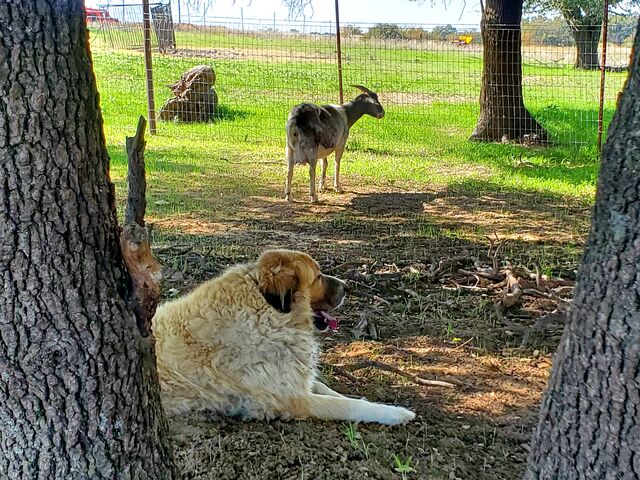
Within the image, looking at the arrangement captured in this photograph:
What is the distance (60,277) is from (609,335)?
1.65 m

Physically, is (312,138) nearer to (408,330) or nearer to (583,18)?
(408,330)

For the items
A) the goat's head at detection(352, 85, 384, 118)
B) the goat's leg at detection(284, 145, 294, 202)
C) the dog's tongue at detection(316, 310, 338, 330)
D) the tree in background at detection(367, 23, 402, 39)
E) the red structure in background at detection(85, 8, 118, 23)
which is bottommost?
the dog's tongue at detection(316, 310, 338, 330)

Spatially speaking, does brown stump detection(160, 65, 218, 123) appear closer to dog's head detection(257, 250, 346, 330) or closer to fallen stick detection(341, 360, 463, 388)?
fallen stick detection(341, 360, 463, 388)

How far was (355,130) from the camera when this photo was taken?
1527 cm

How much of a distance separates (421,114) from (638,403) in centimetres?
1548

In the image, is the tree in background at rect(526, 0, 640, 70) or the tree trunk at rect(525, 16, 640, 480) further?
the tree in background at rect(526, 0, 640, 70)

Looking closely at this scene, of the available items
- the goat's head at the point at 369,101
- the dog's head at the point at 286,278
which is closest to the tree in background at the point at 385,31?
the goat's head at the point at 369,101

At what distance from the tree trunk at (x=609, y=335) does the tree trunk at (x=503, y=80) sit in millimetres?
12023

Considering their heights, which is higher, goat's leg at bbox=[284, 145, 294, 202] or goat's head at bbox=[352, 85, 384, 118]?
goat's head at bbox=[352, 85, 384, 118]

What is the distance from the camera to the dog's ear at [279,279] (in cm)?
341

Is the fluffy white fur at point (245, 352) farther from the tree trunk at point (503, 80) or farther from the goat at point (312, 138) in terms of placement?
the tree trunk at point (503, 80)

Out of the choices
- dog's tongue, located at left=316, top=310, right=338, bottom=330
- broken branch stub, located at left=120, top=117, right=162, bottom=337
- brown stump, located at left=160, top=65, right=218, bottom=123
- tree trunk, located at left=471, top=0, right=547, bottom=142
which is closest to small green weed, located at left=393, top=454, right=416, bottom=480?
dog's tongue, located at left=316, top=310, right=338, bottom=330

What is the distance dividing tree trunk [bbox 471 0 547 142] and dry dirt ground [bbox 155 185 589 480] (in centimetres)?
492

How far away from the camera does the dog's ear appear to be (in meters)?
3.41
